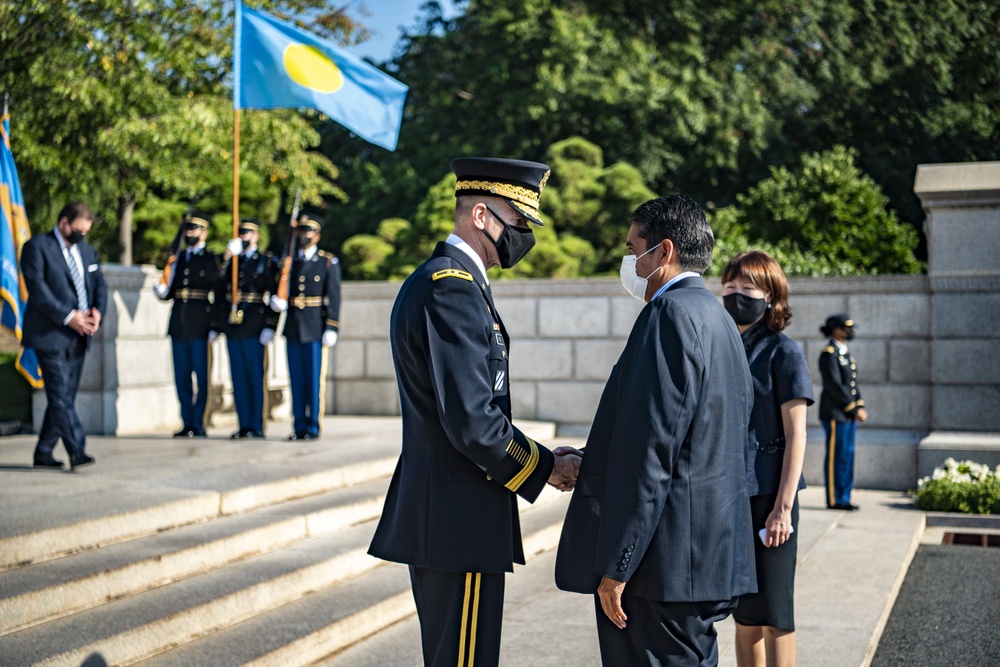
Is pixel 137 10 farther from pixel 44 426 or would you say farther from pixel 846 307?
pixel 846 307

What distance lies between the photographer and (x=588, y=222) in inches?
813

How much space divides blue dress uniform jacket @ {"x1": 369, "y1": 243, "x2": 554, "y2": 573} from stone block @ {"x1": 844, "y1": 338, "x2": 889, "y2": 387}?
8178mm

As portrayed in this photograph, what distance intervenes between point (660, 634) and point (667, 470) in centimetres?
46

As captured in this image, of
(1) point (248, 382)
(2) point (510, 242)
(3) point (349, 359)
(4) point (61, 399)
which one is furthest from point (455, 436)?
(3) point (349, 359)

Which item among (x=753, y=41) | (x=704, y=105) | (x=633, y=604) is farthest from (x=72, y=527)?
(x=753, y=41)

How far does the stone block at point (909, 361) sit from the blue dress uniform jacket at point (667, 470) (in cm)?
815

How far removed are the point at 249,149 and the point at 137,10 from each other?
9.47 feet

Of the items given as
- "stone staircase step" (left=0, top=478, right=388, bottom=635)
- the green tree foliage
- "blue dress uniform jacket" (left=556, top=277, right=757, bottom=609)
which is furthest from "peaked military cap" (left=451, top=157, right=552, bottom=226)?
the green tree foliage

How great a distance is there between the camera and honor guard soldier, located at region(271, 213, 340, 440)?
992 cm

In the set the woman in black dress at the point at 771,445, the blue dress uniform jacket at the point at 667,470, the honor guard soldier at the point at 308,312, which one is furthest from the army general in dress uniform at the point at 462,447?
the honor guard soldier at the point at 308,312

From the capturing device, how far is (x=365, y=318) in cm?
1271

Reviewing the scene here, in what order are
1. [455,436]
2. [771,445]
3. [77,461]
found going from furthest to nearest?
[77,461] < [771,445] < [455,436]

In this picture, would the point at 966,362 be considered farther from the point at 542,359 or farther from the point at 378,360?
the point at 378,360

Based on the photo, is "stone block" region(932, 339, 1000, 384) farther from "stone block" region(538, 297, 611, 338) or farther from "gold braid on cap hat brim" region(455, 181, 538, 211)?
"gold braid on cap hat brim" region(455, 181, 538, 211)
